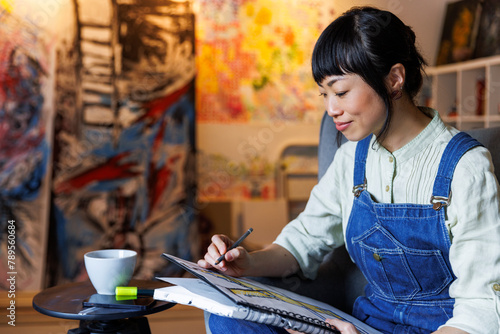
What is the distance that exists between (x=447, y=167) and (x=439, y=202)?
0.06m

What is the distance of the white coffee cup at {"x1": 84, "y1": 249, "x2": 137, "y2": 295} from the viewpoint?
3.12 ft

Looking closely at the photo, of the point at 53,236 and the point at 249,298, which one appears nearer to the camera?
the point at 249,298

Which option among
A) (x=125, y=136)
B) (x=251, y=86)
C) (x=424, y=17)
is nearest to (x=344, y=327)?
(x=125, y=136)

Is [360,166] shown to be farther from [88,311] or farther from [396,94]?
[88,311]

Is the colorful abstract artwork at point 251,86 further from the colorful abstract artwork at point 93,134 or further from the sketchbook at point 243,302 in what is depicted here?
the sketchbook at point 243,302

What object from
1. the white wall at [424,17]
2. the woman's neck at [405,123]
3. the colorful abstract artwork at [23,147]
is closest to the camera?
the woman's neck at [405,123]

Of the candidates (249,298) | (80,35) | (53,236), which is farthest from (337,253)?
(80,35)

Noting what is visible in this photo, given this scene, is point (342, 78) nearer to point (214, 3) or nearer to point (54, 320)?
point (54, 320)

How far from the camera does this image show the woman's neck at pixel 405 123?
100 cm

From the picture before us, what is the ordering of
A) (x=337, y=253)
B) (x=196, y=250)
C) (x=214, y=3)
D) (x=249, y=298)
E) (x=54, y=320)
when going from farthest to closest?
(x=214, y=3) → (x=196, y=250) → (x=54, y=320) → (x=337, y=253) → (x=249, y=298)

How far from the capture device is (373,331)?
98cm

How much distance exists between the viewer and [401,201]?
3.31 ft

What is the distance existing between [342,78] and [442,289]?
422 mm

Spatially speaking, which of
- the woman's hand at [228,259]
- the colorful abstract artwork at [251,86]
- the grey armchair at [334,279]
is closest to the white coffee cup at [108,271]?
the woman's hand at [228,259]
